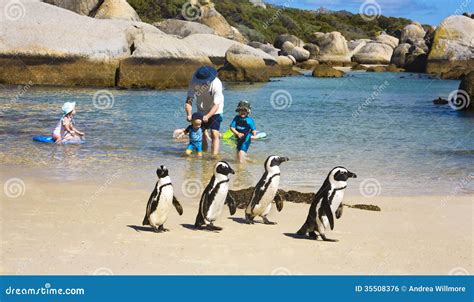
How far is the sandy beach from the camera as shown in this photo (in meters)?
5.60

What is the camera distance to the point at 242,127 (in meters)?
11.8

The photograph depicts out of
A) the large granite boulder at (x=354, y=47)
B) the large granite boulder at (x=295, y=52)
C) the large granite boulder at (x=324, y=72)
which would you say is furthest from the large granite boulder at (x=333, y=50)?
the large granite boulder at (x=324, y=72)

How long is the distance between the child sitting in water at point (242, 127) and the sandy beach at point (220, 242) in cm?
336

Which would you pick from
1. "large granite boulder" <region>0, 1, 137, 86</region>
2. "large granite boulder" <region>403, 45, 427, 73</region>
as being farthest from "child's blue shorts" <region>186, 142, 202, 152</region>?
"large granite boulder" <region>403, 45, 427, 73</region>

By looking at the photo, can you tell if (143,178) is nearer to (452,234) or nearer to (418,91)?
(452,234)

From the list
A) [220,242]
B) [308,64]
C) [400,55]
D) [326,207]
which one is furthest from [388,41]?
[220,242]

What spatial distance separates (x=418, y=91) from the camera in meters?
35.4

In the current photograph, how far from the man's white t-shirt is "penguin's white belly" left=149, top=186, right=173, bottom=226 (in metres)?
5.45

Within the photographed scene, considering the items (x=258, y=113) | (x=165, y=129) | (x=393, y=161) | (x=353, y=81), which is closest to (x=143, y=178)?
(x=393, y=161)

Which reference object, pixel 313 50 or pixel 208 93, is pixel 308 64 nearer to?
pixel 313 50

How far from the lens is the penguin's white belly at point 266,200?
7.23m

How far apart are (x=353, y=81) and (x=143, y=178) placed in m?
34.2

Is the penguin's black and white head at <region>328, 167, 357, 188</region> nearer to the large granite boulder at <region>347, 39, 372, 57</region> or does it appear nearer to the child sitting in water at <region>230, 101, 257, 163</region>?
the child sitting in water at <region>230, 101, 257, 163</region>

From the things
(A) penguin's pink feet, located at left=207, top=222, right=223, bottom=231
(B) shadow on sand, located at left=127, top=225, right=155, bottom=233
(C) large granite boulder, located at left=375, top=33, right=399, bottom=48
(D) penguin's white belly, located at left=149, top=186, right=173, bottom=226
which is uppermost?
(C) large granite boulder, located at left=375, top=33, right=399, bottom=48
